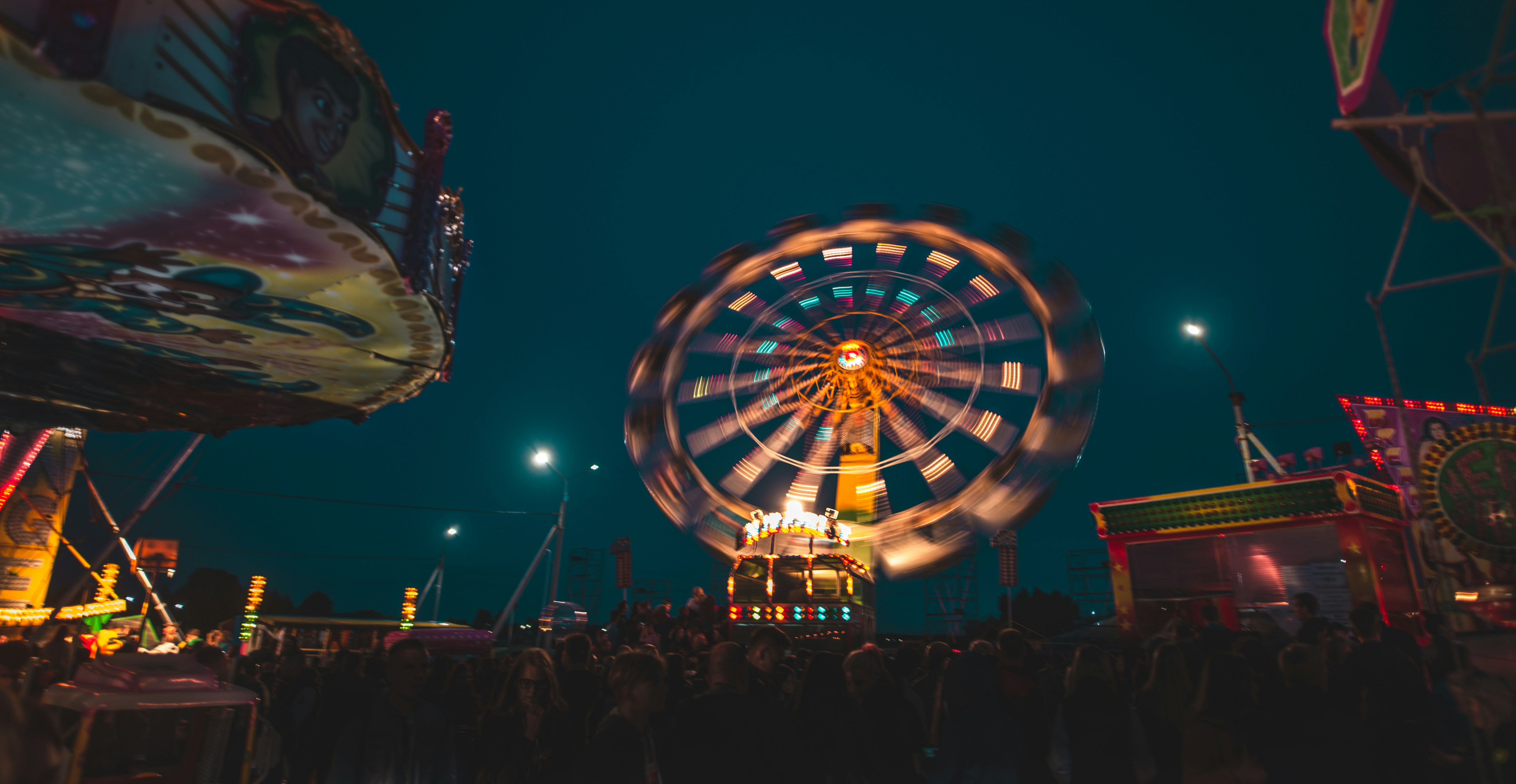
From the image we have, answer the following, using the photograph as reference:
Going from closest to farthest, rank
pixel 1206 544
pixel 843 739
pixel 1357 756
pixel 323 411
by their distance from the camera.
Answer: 1. pixel 843 739
2. pixel 1357 756
3. pixel 323 411
4. pixel 1206 544

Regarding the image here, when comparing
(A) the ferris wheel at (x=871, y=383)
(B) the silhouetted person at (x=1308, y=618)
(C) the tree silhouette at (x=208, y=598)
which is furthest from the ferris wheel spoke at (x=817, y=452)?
(C) the tree silhouette at (x=208, y=598)

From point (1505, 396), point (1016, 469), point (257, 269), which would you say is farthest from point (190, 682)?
point (1016, 469)

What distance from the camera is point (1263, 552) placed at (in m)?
→ 16.6

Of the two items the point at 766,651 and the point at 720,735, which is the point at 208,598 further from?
the point at 720,735

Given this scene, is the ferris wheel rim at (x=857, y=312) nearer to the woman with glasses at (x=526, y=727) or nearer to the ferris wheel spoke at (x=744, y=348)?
the ferris wheel spoke at (x=744, y=348)

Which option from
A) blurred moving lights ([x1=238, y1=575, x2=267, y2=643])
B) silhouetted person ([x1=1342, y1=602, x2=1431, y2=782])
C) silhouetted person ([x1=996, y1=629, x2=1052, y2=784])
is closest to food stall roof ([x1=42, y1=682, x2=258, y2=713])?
silhouetted person ([x1=996, y1=629, x2=1052, y2=784])

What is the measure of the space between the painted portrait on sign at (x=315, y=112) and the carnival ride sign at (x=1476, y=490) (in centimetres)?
1539

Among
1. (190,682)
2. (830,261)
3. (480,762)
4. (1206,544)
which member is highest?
(830,261)

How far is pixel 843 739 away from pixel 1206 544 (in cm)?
1719

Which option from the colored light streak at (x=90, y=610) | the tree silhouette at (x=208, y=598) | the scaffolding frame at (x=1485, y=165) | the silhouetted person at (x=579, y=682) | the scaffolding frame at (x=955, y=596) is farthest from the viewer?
the tree silhouette at (x=208, y=598)

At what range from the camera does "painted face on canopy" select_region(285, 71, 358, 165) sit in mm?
4527

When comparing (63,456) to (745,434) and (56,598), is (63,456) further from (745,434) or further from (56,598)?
(745,434)

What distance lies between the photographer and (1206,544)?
57.2 feet

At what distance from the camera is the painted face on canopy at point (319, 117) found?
4527mm
